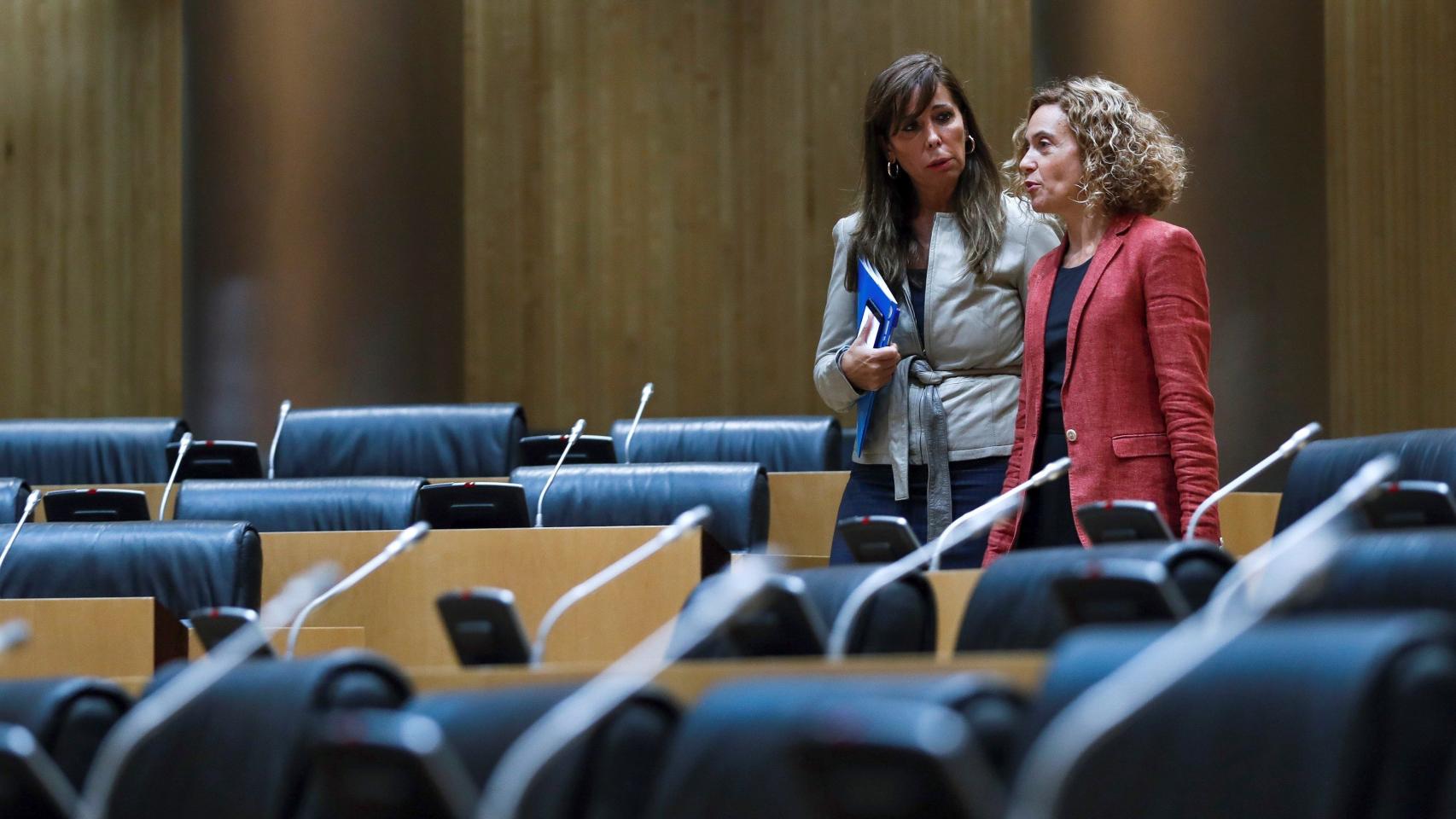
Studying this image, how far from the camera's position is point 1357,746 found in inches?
43.2

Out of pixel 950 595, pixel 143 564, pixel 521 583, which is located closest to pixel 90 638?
pixel 143 564

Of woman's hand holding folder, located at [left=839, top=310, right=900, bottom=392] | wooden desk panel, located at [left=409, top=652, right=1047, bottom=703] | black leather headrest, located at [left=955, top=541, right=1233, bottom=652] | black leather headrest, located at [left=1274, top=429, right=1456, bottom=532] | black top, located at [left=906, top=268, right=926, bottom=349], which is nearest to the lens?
wooden desk panel, located at [left=409, top=652, right=1047, bottom=703]

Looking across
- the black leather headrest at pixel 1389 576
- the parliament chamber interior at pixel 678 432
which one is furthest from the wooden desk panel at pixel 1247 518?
the black leather headrest at pixel 1389 576

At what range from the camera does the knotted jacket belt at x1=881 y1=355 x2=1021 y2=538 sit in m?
2.51

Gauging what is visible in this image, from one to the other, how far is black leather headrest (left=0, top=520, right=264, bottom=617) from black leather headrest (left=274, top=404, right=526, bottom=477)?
1.45 meters

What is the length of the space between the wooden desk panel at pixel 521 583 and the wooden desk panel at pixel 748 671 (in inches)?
49.6

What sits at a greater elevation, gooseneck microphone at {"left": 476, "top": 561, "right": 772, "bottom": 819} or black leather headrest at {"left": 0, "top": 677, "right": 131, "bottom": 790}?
gooseneck microphone at {"left": 476, "top": 561, "right": 772, "bottom": 819}

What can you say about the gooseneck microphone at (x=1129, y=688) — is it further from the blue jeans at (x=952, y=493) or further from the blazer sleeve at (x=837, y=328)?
the blazer sleeve at (x=837, y=328)

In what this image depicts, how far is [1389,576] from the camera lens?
4.69ft

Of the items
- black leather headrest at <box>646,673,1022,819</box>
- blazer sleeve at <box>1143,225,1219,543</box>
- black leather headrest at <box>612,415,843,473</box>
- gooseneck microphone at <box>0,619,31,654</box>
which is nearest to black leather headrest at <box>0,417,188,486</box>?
black leather headrest at <box>612,415,843,473</box>

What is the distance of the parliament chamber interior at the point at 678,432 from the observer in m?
1.24

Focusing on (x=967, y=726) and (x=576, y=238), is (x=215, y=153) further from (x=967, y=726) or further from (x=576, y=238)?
(x=967, y=726)

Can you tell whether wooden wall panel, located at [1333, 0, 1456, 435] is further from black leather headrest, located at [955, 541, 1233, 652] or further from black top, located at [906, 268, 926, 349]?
black leather headrest, located at [955, 541, 1233, 652]

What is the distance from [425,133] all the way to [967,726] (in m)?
4.34
